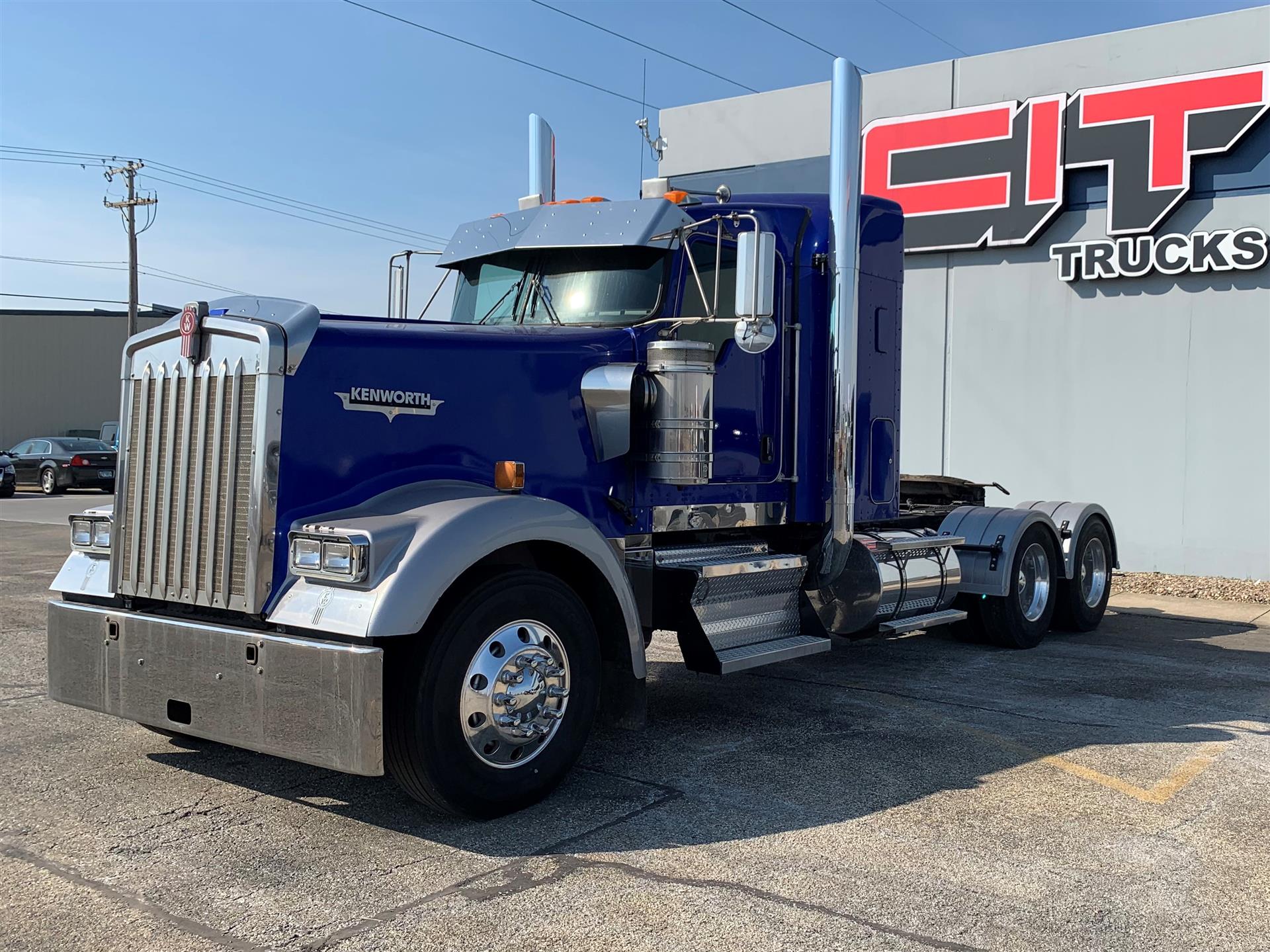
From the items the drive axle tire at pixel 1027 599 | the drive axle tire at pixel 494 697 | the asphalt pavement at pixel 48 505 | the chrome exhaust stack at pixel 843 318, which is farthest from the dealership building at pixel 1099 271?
the asphalt pavement at pixel 48 505

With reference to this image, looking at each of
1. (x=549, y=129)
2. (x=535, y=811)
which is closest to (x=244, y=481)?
(x=535, y=811)

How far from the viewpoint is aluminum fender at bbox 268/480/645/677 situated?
411 centimetres

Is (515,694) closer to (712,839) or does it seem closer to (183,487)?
(712,839)

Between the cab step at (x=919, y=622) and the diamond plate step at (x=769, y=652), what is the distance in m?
1.00

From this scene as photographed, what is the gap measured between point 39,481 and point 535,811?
30.0m

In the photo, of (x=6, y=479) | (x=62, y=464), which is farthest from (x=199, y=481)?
(x=62, y=464)

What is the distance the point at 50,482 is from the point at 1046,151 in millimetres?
25987

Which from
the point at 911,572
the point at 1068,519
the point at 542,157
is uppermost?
the point at 542,157

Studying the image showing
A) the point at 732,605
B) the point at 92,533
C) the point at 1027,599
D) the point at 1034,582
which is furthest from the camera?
the point at 1034,582

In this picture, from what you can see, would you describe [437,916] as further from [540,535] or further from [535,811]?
[540,535]

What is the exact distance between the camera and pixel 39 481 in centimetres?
3055

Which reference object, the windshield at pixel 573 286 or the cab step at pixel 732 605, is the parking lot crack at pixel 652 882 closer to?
the cab step at pixel 732 605

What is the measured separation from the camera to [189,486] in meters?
4.73

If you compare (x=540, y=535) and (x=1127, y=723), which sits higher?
(x=540, y=535)
